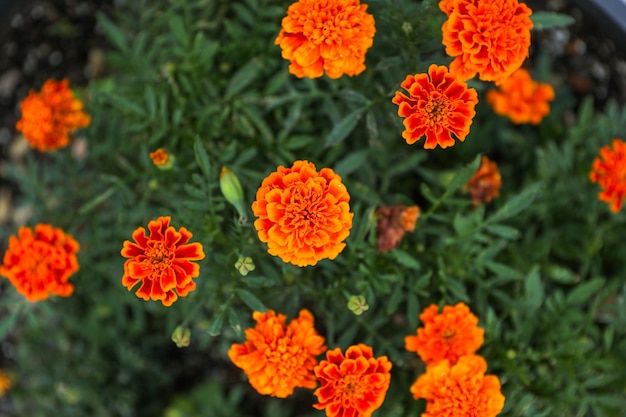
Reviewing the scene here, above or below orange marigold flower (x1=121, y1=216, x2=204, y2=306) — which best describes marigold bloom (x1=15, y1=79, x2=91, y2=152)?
below

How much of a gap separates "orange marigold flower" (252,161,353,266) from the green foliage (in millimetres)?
205

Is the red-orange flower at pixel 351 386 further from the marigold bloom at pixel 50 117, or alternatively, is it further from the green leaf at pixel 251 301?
the marigold bloom at pixel 50 117

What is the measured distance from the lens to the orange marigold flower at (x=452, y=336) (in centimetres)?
137

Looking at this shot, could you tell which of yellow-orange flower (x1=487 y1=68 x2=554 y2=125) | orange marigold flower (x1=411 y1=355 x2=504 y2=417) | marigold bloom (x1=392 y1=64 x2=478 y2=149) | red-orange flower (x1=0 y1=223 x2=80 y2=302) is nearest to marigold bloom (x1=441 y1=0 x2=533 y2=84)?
marigold bloom (x1=392 y1=64 x2=478 y2=149)

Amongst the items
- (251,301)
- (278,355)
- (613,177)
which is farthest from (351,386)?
(613,177)

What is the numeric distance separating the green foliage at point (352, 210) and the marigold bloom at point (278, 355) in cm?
6

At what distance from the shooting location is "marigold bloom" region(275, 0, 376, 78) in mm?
1200

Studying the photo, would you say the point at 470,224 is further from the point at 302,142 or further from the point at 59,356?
the point at 59,356

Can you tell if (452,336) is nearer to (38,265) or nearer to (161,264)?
(161,264)

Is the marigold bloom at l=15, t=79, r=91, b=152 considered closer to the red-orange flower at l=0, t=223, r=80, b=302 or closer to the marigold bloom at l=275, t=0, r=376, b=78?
the red-orange flower at l=0, t=223, r=80, b=302

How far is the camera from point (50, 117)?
1656mm

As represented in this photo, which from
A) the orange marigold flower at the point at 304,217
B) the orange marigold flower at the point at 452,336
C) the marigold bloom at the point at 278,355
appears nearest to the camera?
the orange marigold flower at the point at 304,217

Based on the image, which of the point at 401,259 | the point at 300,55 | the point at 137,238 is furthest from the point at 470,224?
the point at 137,238

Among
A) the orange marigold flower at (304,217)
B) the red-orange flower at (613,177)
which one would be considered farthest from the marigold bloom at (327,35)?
the red-orange flower at (613,177)
